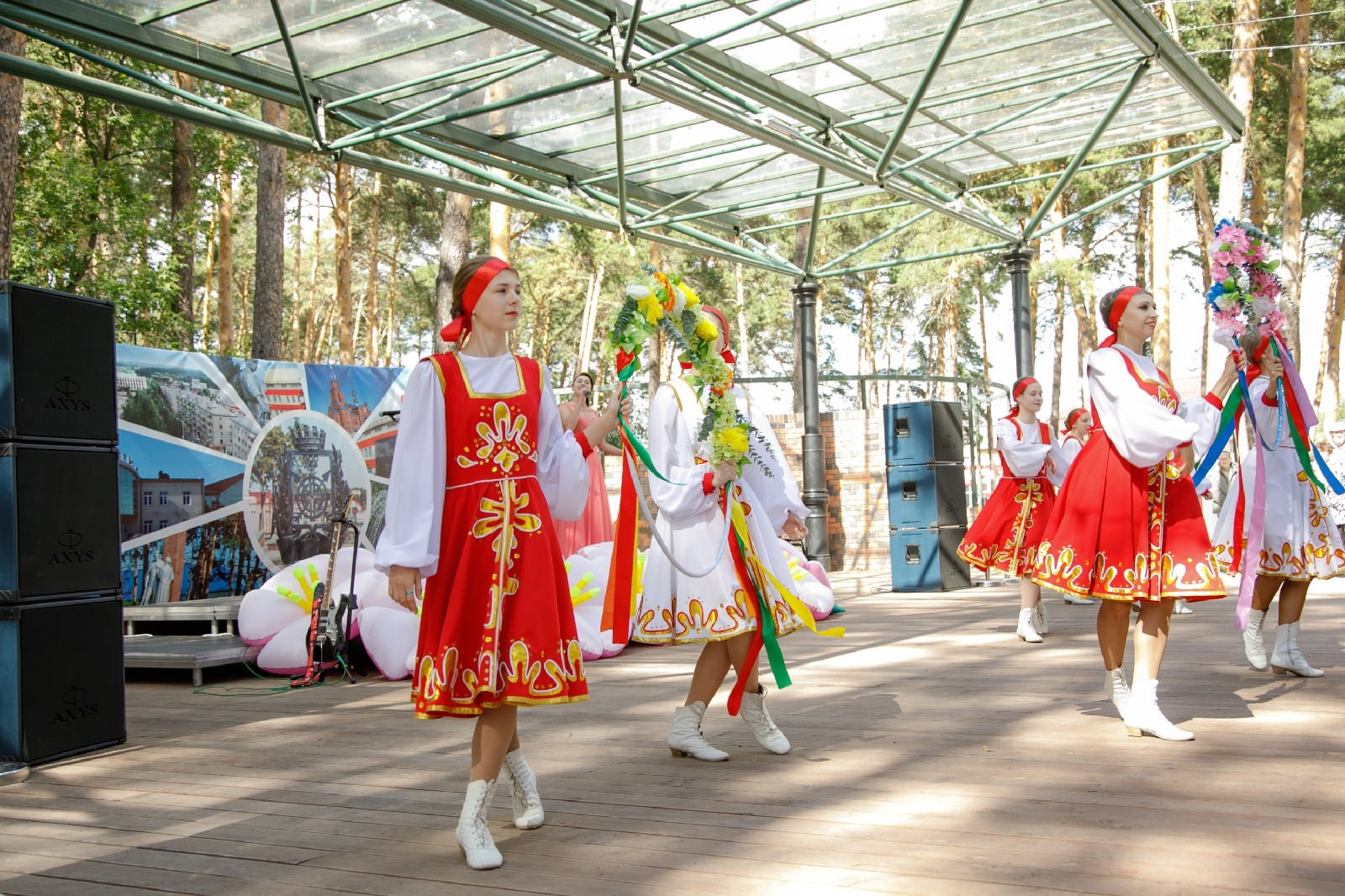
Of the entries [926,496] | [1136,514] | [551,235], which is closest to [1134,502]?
[1136,514]

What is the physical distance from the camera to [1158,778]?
3623 mm

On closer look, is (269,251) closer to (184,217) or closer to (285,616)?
(184,217)

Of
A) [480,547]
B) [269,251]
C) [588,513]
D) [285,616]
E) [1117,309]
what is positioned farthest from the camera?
[269,251]

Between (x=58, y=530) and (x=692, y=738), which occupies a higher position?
(x=58, y=530)

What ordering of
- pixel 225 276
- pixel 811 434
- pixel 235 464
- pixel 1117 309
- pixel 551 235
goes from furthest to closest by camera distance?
pixel 551 235, pixel 225 276, pixel 811 434, pixel 235 464, pixel 1117 309

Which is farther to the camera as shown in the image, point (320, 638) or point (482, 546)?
point (320, 638)

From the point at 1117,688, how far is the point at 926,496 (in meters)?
6.37

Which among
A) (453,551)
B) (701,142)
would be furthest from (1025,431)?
(453,551)

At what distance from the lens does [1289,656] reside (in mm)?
5395

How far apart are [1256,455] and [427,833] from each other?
4017mm

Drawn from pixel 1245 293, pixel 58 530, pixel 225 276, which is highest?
pixel 225 276

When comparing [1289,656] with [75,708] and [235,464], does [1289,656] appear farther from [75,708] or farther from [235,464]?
[235,464]

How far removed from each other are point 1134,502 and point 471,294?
261 cm

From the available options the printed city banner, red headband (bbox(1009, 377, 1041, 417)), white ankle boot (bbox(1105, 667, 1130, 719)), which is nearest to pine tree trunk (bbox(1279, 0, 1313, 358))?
red headband (bbox(1009, 377, 1041, 417))
